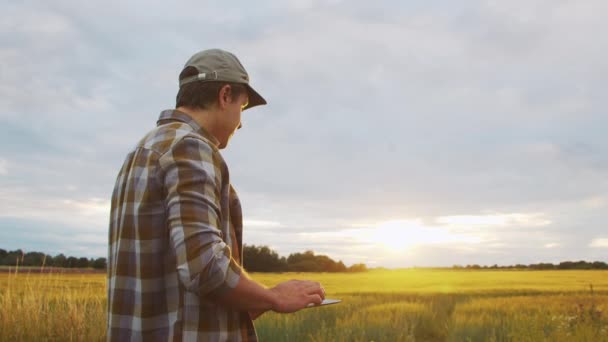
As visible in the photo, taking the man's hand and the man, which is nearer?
the man

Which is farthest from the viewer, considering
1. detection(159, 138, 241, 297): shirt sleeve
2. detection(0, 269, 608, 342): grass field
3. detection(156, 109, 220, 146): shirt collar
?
detection(0, 269, 608, 342): grass field

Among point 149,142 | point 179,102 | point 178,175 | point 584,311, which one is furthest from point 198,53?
point 584,311

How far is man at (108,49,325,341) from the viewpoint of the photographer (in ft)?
6.42

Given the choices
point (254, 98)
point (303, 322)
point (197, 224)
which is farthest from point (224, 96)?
point (303, 322)

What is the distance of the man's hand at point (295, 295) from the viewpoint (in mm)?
2094

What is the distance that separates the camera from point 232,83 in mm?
2295

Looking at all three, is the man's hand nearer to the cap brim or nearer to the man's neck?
Answer: the man's neck

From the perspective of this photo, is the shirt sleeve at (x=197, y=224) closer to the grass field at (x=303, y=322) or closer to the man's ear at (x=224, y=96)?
the man's ear at (x=224, y=96)

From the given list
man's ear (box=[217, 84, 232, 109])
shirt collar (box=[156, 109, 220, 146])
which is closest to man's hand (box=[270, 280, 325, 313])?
shirt collar (box=[156, 109, 220, 146])

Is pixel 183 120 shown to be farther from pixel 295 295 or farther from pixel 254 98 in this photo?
pixel 295 295

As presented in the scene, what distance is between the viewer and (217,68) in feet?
7.51

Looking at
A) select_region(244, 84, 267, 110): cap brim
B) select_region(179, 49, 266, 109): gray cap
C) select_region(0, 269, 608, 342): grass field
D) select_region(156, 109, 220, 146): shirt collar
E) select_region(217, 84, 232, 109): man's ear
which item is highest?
select_region(179, 49, 266, 109): gray cap

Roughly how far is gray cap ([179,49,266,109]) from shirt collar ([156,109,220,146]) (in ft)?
0.41

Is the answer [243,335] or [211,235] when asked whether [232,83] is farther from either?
[243,335]
